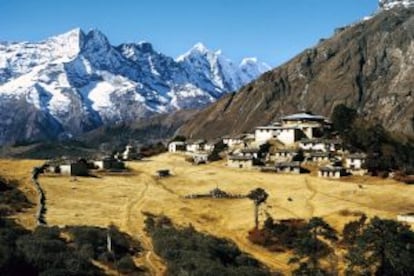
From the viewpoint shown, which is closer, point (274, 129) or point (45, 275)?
point (45, 275)

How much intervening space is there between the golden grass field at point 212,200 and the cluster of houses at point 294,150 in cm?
464

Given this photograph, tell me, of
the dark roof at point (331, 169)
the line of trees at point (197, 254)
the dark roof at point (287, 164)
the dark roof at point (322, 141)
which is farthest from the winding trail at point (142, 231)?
the dark roof at point (322, 141)

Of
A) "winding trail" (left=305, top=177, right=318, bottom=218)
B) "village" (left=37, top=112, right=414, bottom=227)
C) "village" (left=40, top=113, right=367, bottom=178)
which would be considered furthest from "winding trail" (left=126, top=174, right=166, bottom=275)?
"winding trail" (left=305, top=177, right=318, bottom=218)

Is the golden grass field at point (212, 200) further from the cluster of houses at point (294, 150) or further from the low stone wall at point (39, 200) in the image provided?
the cluster of houses at point (294, 150)

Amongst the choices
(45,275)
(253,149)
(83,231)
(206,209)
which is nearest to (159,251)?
(83,231)

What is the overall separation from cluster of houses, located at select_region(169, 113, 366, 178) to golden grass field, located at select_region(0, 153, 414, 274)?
15.2 ft

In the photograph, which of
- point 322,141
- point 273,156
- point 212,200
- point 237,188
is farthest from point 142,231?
point 322,141

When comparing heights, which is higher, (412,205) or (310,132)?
(310,132)

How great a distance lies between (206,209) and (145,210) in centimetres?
866

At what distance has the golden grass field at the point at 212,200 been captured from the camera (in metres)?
87.1

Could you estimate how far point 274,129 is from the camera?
15112cm

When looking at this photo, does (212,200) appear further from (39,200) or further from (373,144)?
(373,144)

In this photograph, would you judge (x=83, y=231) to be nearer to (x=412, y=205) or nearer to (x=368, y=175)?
(x=412, y=205)

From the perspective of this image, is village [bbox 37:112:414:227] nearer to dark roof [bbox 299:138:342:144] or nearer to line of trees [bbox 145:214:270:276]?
dark roof [bbox 299:138:342:144]
